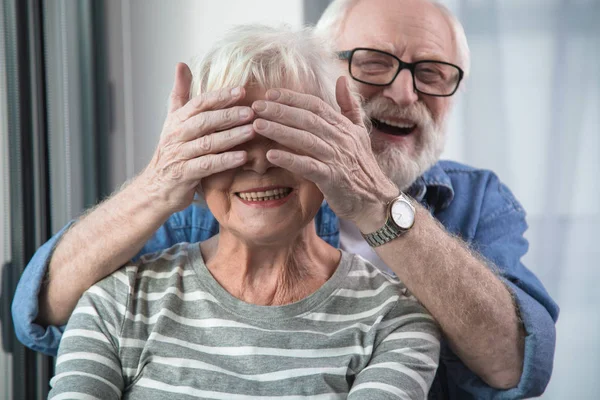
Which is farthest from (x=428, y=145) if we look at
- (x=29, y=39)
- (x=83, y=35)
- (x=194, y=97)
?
(x=83, y=35)

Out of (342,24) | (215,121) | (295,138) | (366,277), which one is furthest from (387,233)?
(342,24)

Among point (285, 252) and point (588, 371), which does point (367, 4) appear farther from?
point (588, 371)

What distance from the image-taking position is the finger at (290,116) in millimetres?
1041

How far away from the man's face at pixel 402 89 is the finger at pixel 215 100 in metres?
0.63

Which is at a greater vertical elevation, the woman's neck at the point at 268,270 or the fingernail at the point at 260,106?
the fingernail at the point at 260,106

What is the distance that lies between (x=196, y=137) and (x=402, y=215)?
1.25 ft

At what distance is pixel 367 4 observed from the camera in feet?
5.67

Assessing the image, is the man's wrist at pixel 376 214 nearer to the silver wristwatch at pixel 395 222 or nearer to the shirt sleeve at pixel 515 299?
the silver wristwatch at pixel 395 222

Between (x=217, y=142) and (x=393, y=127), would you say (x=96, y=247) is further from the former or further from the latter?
(x=393, y=127)

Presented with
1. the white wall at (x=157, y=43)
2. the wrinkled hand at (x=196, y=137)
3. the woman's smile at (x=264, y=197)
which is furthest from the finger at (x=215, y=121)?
the white wall at (x=157, y=43)

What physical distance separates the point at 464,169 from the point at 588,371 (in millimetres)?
1431

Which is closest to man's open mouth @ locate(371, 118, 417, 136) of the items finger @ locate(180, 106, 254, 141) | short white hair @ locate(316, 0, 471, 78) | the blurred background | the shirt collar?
the shirt collar

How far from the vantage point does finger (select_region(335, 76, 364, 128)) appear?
46.0 inches

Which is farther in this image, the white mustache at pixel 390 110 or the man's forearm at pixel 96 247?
the white mustache at pixel 390 110
